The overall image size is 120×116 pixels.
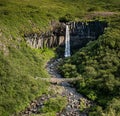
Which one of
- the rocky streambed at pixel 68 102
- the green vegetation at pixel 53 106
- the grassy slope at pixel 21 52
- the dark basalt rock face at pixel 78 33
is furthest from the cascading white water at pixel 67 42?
the green vegetation at pixel 53 106

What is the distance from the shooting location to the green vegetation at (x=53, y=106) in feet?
178

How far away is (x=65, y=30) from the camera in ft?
278

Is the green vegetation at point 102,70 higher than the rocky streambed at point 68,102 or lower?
higher

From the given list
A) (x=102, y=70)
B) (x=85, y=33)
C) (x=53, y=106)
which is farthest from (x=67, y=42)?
(x=53, y=106)

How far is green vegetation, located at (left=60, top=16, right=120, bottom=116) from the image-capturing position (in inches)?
2252

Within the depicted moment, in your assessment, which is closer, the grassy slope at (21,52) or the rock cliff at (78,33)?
the grassy slope at (21,52)

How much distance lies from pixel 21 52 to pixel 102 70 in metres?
13.8

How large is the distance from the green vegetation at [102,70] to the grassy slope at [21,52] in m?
5.87

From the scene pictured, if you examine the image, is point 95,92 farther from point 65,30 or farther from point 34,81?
point 65,30

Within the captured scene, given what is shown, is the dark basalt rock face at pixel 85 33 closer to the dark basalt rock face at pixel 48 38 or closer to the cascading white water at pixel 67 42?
the cascading white water at pixel 67 42

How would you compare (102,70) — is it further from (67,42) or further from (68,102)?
(67,42)

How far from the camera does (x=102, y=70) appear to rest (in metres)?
64.8

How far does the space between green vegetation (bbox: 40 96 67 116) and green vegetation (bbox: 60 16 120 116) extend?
4.05 meters

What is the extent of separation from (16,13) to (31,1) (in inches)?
1015
